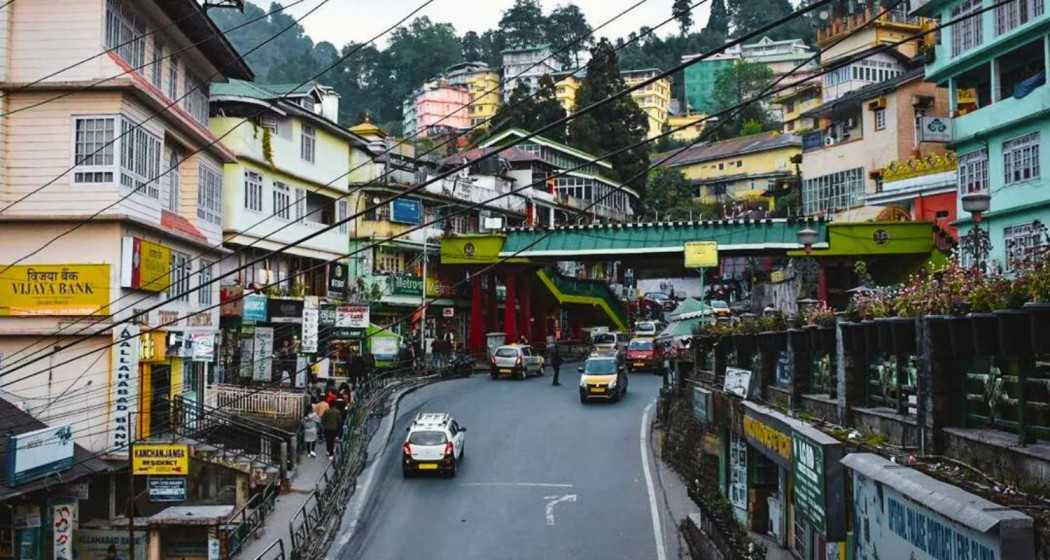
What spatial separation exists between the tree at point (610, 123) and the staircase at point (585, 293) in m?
17.8

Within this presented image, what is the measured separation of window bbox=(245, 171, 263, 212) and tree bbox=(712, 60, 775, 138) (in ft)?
268

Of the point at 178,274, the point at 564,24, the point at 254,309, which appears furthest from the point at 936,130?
the point at 564,24

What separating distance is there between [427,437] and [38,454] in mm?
10547

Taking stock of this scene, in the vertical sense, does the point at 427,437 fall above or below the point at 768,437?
below

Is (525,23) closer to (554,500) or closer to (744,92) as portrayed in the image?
(744,92)

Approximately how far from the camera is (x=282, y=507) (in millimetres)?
25969

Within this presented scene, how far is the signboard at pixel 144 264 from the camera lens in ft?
86.4

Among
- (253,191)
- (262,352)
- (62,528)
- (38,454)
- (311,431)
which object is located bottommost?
(62,528)

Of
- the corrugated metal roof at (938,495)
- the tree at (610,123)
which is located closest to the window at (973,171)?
the corrugated metal roof at (938,495)

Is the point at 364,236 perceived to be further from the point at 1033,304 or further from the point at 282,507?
the point at 1033,304

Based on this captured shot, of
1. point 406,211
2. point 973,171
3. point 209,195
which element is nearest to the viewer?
point 973,171

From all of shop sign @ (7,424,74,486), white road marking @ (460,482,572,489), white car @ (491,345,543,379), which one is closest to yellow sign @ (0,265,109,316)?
shop sign @ (7,424,74,486)

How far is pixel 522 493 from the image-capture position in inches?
1070

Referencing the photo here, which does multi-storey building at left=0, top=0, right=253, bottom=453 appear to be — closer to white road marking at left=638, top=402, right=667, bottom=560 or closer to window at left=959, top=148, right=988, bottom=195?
white road marking at left=638, top=402, right=667, bottom=560
